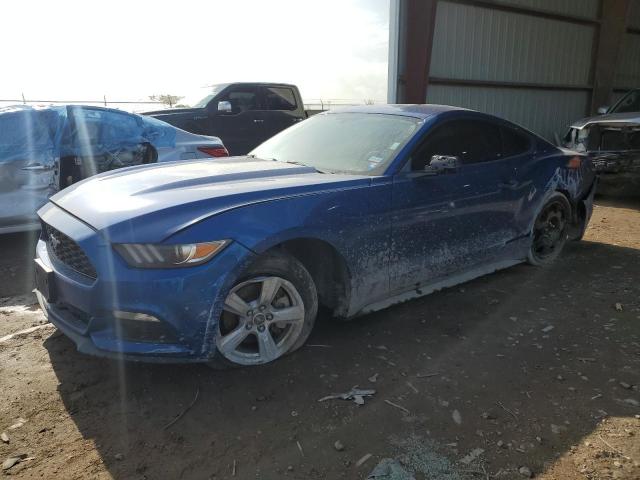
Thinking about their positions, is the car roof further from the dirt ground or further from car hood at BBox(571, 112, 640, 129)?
car hood at BBox(571, 112, 640, 129)

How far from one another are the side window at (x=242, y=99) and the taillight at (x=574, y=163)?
6387mm

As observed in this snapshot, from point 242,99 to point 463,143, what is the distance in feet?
21.9

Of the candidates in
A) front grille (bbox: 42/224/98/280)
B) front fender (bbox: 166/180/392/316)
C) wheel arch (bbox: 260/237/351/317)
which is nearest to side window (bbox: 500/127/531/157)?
front fender (bbox: 166/180/392/316)

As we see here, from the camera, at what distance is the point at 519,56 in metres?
13.3

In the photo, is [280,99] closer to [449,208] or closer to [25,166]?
[25,166]

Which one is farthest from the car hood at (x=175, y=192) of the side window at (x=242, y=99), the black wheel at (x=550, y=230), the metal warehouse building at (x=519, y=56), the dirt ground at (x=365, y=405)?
the metal warehouse building at (x=519, y=56)

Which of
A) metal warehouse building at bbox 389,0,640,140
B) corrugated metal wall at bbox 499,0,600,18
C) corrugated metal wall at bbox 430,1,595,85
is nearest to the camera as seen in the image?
metal warehouse building at bbox 389,0,640,140

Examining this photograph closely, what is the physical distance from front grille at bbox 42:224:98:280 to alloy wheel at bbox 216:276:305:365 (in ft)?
2.42

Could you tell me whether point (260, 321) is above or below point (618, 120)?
below

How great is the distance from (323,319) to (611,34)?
15.1 metres

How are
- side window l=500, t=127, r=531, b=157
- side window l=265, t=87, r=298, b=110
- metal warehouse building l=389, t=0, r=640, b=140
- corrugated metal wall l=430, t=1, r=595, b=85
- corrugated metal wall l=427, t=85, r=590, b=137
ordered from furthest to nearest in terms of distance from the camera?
corrugated metal wall l=427, t=85, r=590, b=137, corrugated metal wall l=430, t=1, r=595, b=85, metal warehouse building l=389, t=0, r=640, b=140, side window l=265, t=87, r=298, b=110, side window l=500, t=127, r=531, b=157

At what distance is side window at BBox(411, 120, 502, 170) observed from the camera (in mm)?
3645

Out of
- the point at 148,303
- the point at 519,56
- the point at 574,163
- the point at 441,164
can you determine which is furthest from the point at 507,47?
the point at 148,303

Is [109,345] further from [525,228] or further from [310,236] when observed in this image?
[525,228]
